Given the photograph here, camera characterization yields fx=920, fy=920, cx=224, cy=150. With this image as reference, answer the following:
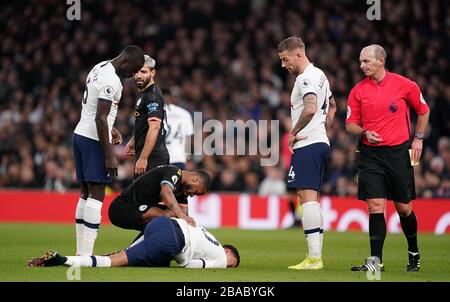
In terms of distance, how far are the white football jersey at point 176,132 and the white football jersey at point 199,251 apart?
15.2 ft

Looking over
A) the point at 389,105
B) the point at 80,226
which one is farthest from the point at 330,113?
the point at 80,226

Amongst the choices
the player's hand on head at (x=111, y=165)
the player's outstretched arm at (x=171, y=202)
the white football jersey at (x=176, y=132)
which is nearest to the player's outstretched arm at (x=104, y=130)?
the player's hand on head at (x=111, y=165)

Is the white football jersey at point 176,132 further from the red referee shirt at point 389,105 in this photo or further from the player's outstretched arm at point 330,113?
the red referee shirt at point 389,105

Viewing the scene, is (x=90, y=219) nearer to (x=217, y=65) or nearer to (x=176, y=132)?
(x=176, y=132)

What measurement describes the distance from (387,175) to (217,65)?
47.5 feet

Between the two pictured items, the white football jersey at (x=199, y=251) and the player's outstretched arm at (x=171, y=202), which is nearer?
the white football jersey at (x=199, y=251)

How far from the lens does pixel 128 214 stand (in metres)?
10.1

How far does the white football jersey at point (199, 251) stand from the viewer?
9.34 m

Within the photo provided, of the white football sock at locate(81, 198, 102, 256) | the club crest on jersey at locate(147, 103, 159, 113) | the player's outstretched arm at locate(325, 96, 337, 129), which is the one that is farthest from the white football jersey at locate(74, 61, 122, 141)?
the player's outstretched arm at locate(325, 96, 337, 129)

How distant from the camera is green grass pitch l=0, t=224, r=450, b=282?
28.2 ft

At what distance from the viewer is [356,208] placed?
1922 centimetres
